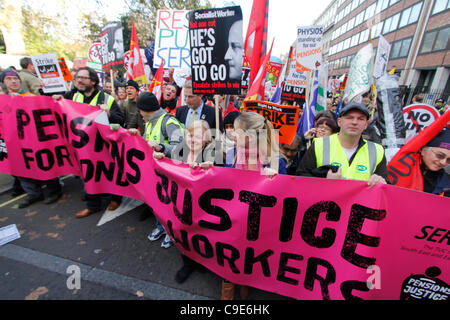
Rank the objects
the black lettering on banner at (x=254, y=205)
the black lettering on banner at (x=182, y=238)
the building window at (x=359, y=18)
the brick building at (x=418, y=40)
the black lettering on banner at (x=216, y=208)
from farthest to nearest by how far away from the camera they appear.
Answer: the building window at (x=359, y=18), the brick building at (x=418, y=40), the black lettering on banner at (x=182, y=238), the black lettering on banner at (x=216, y=208), the black lettering on banner at (x=254, y=205)

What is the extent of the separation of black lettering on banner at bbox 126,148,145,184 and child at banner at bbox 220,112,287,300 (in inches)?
45.3

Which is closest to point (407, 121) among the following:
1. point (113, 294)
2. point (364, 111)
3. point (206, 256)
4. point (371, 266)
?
point (364, 111)

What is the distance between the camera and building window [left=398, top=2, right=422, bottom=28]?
23.7 m

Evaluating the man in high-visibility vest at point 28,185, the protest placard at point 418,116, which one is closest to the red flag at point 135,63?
the man in high-visibility vest at point 28,185

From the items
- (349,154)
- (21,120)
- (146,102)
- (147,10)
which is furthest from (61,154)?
(147,10)

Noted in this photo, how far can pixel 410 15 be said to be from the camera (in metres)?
24.9

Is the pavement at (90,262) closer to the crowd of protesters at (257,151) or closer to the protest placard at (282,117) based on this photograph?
the crowd of protesters at (257,151)

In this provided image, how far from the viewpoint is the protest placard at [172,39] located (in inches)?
190

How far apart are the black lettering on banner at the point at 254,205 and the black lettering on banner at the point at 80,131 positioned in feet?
7.89

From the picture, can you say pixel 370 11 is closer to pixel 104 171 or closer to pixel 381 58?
pixel 381 58

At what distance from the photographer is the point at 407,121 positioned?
376cm

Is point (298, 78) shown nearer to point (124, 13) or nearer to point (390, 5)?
point (124, 13)

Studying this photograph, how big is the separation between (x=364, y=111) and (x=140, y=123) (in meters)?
3.62

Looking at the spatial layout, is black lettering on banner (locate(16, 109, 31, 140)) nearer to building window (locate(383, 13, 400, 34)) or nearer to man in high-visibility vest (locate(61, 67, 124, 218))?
man in high-visibility vest (locate(61, 67, 124, 218))
